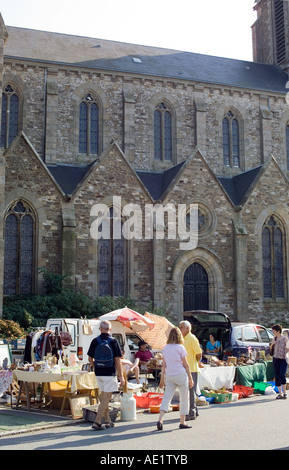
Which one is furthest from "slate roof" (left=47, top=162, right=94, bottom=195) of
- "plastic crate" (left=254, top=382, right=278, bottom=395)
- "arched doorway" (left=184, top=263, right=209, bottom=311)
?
"plastic crate" (left=254, top=382, right=278, bottom=395)

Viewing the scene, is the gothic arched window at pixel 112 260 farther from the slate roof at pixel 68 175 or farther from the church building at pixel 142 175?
the slate roof at pixel 68 175

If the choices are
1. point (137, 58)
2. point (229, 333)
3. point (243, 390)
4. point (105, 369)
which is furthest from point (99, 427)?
point (137, 58)

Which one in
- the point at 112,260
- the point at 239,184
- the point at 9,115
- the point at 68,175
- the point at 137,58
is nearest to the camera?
the point at 112,260

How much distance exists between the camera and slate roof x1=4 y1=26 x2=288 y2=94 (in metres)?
29.6

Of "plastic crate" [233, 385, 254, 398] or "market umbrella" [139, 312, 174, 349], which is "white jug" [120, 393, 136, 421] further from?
"market umbrella" [139, 312, 174, 349]

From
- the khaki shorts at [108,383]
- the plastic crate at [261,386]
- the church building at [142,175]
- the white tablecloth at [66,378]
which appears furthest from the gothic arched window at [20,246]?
the khaki shorts at [108,383]

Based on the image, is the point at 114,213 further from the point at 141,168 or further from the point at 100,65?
the point at 100,65

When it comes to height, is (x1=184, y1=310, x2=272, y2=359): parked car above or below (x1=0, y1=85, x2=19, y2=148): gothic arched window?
below

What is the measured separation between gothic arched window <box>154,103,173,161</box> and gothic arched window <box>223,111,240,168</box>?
10.5 ft

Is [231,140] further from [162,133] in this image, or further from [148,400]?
[148,400]

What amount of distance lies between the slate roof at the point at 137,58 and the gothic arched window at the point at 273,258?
353 inches

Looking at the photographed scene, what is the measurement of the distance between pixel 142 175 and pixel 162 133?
3181mm

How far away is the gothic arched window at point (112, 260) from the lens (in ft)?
79.1

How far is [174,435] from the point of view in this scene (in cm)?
874
